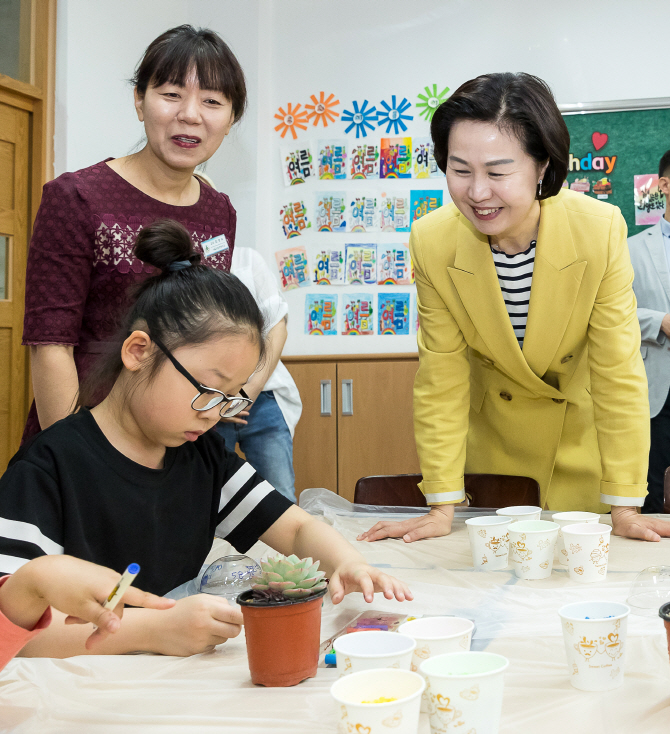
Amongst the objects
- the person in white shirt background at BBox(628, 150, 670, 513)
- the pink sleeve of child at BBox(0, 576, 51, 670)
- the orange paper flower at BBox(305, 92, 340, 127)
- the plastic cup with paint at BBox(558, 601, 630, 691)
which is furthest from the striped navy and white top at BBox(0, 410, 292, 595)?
the orange paper flower at BBox(305, 92, 340, 127)

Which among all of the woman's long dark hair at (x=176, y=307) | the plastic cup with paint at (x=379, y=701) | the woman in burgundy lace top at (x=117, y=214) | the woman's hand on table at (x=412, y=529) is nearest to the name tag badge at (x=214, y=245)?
the woman in burgundy lace top at (x=117, y=214)

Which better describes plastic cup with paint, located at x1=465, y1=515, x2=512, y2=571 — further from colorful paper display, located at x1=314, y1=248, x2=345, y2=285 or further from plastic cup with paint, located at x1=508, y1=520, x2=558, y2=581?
colorful paper display, located at x1=314, y1=248, x2=345, y2=285

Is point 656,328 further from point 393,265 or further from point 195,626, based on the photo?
point 195,626

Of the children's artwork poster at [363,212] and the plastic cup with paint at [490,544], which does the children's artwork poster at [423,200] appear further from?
the plastic cup with paint at [490,544]

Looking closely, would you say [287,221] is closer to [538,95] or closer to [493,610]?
[538,95]

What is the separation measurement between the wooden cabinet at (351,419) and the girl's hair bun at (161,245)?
2311mm

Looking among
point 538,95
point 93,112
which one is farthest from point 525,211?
point 93,112

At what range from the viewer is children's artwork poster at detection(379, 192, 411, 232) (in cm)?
378

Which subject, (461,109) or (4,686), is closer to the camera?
(4,686)

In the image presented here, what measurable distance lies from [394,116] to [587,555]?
3.09 metres

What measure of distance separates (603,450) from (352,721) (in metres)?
1.17

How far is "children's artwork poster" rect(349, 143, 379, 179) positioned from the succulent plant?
325 cm

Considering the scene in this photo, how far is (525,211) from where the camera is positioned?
1.50 meters

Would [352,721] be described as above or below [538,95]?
below
